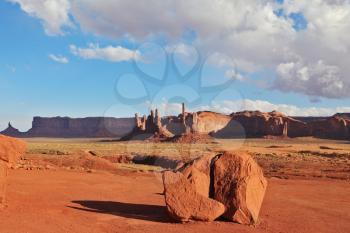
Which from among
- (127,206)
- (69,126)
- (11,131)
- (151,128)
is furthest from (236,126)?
(127,206)

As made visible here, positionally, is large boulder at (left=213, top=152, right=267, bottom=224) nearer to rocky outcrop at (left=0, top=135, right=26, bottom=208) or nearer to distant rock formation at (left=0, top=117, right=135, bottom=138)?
rocky outcrop at (left=0, top=135, right=26, bottom=208)

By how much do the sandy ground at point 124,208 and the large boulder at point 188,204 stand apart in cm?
23

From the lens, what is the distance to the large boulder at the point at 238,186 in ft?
38.1

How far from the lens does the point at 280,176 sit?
26859 millimetres

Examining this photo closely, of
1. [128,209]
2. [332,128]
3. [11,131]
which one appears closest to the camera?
[128,209]

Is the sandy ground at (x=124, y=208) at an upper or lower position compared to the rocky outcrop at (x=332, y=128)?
lower

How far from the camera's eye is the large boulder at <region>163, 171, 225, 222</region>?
37.3 ft

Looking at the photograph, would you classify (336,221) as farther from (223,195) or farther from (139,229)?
(139,229)

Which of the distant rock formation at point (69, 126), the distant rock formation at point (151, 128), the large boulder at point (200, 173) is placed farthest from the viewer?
the distant rock formation at point (69, 126)

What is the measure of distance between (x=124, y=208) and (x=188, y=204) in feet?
11.0

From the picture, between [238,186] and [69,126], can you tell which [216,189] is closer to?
[238,186]

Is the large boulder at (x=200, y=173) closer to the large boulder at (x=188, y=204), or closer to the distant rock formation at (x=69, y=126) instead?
the large boulder at (x=188, y=204)

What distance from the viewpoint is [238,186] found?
461 inches

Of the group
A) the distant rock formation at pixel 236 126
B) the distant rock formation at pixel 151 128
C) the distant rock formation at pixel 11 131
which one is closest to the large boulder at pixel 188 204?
the distant rock formation at pixel 236 126
